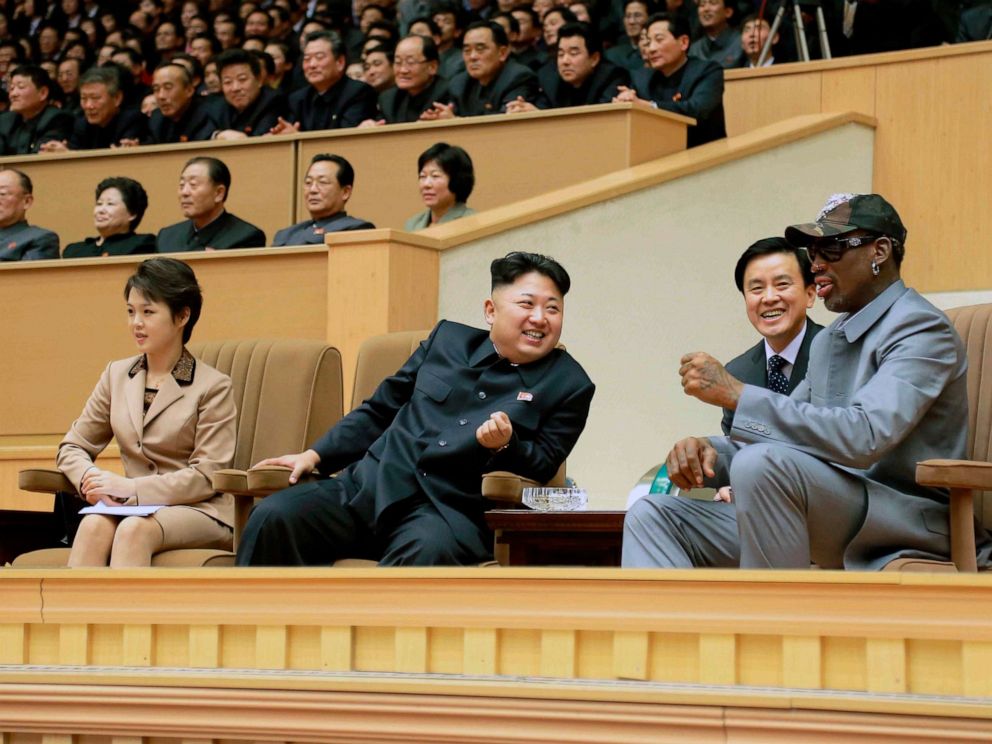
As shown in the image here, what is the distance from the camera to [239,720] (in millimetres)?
1714

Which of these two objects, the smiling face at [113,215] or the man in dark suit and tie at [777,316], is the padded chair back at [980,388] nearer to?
the man in dark suit and tie at [777,316]

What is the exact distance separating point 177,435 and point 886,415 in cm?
147

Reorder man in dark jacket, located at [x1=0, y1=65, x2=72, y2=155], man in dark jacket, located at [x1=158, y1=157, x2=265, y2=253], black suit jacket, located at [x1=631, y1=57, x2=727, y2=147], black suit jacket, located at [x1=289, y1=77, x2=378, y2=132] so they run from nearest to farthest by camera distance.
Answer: man in dark jacket, located at [x1=158, y1=157, x2=265, y2=253] → black suit jacket, located at [x1=631, y1=57, x2=727, y2=147] → black suit jacket, located at [x1=289, y1=77, x2=378, y2=132] → man in dark jacket, located at [x1=0, y1=65, x2=72, y2=155]

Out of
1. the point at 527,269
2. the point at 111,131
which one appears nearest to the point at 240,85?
the point at 111,131

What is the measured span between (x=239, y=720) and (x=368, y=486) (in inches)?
43.6

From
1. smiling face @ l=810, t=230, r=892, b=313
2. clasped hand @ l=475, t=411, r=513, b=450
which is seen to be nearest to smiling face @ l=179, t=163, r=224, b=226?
clasped hand @ l=475, t=411, r=513, b=450

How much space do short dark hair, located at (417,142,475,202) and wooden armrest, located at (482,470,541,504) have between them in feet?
7.48

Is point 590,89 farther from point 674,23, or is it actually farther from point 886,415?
point 886,415

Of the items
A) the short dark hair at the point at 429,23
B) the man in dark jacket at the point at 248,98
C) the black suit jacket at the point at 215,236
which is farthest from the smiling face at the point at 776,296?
the short dark hair at the point at 429,23

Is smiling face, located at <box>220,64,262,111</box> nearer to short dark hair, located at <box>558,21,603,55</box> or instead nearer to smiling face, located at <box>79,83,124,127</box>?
smiling face, located at <box>79,83,124,127</box>

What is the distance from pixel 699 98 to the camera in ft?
17.8

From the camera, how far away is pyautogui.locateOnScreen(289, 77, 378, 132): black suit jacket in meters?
6.05

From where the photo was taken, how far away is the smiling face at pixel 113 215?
5.20 m

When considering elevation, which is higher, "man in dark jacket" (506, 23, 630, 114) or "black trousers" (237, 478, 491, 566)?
"man in dark jacket" (506, 23, 630, 114)
